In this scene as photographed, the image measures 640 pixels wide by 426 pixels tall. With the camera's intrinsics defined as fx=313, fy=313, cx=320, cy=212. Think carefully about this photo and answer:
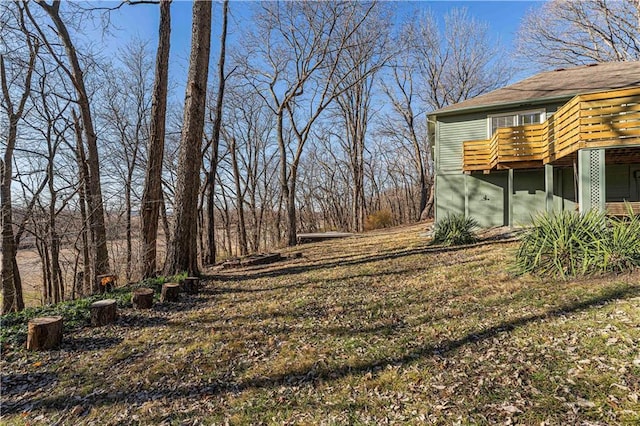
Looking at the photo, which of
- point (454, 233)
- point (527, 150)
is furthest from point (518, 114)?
point (454, 233)

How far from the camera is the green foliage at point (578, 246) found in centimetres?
421

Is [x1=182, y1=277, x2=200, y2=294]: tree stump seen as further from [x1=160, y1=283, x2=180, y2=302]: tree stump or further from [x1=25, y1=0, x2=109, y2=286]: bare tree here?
[x1=25, y1=0, x2=109, y2=286]: bare tree

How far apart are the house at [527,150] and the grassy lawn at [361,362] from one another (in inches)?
178

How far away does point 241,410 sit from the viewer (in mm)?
2367

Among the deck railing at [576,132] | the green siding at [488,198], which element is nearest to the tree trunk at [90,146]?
the deck railing at [576,132]

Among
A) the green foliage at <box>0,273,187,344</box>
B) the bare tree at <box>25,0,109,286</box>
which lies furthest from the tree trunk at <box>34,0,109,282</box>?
the green foliage at <box>0,273,187,344</box>

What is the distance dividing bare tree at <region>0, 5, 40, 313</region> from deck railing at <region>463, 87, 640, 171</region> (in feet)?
41.6

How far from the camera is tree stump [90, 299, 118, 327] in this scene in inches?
159

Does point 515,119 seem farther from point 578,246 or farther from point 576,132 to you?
point 578,246

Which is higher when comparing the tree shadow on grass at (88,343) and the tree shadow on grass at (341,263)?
the tree shadow on grass at (341,263)

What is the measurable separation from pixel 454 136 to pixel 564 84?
12.7 feet

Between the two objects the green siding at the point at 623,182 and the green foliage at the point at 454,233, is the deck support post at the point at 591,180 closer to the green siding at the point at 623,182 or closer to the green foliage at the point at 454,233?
the green foliage at the point at 454,233

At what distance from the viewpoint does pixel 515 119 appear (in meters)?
10.8

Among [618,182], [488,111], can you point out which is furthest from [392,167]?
[618,182]
